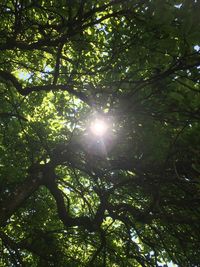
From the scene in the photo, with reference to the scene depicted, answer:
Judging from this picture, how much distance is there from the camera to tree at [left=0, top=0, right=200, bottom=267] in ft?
16.6

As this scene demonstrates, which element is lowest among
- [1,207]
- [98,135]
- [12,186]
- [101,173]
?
[1,207]

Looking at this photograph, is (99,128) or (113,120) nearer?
(113,120)

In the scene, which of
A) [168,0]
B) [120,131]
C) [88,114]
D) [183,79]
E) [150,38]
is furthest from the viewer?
[88,114]

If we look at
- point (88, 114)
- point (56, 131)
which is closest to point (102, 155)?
point (88, 114)

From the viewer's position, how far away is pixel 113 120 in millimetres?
6512

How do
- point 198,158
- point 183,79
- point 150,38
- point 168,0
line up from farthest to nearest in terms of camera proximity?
point 198,158, point 183,79, point 150,38, point 168,0

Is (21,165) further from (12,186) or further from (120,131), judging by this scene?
(120,131)

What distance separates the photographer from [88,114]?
8.32 meters

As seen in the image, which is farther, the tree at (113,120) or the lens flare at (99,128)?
the lens flare at (99,128)

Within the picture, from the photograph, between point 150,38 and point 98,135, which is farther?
point 98,135

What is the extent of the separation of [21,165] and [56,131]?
1416 mm

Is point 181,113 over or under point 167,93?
under

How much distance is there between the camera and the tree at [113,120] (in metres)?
5.06

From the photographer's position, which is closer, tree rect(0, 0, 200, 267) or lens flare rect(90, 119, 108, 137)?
tree rect(0, 0, 200, 267)
